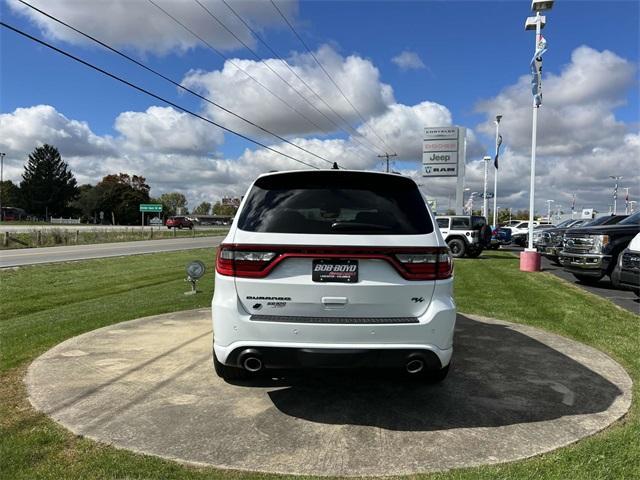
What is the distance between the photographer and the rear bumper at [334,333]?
11.0 ft

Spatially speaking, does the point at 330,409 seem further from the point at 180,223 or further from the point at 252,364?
the point at 180,223

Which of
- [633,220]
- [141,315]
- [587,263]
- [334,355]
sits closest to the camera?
[334,355]

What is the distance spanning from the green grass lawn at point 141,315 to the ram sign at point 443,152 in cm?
2702

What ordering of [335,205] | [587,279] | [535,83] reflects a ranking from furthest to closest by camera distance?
[535,83], [587,279], [335,205]

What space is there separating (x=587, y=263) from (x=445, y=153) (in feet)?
106

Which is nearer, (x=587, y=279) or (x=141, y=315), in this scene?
(x=141, y=315)

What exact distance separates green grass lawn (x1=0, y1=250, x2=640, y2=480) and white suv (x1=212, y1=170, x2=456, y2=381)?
0.80 metres

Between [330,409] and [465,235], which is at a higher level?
[465,235]

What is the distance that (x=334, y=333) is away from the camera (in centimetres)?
335

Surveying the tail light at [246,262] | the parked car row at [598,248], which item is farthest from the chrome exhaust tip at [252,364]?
the parked car row at [598,248]

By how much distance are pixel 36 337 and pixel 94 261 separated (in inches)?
569

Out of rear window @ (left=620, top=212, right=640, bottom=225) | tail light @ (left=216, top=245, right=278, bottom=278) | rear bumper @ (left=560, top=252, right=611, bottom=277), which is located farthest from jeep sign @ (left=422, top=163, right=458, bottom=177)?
tail light @ (left=216, top=245, right=278, bottom=278)

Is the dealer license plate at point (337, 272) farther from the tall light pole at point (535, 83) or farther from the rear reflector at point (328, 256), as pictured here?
the tall light pole at point (535, 83)

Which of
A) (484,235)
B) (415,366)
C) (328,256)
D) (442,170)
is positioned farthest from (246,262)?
(442,170)
